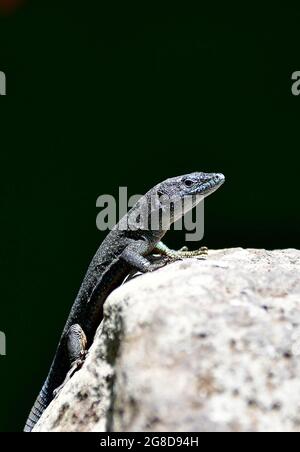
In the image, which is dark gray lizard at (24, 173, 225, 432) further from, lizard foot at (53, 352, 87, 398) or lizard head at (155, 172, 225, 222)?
lizard foot at (53, 352, 87, 398)

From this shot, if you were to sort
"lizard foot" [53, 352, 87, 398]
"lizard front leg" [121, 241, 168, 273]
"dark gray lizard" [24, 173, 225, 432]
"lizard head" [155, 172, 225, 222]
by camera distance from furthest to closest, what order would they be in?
"lizard head" [155, 172, 225, 222]
"dark gray lizard" [24, 173, 225, 432]
"lizard front leg" [121, 241, 168, 273]
"lizard foot" [53, 352, 87, 398]

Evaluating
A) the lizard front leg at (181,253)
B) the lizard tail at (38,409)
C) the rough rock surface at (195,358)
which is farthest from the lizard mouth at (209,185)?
the lizard tail at (38,409)

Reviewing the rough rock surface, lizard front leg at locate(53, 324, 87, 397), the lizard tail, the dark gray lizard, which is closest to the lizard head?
the dark gray lizard

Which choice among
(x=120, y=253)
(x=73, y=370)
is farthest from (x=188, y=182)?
(x=73, y=370)

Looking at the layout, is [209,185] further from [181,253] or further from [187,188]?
[181,253]
